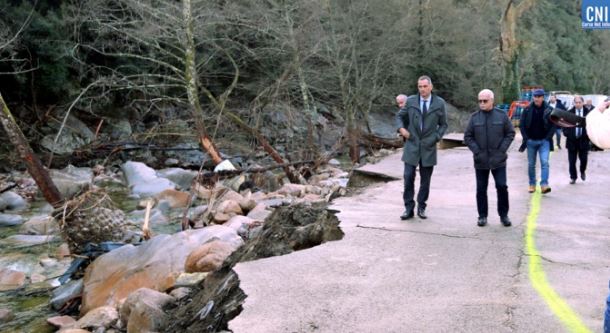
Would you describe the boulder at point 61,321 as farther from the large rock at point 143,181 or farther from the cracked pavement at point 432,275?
the large rock at point 143,181

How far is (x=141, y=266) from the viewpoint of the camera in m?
6.78

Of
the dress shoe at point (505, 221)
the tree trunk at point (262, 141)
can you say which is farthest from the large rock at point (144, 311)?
the tree trunk at point (262, 141)

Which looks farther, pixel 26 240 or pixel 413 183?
pixel 26 240

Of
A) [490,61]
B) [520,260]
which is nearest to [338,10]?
[490,61]

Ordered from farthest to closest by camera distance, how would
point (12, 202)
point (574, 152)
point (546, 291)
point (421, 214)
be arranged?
point (12, 202) < point (574, 152) < point (421, 214) < point (546, 291)

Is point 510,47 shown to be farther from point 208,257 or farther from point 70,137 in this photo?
point 208,257

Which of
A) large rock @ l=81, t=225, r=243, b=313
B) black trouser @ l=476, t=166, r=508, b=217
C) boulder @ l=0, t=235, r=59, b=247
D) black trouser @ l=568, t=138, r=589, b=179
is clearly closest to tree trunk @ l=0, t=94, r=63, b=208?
boulder @ l=0, t=235, r=59, b=247

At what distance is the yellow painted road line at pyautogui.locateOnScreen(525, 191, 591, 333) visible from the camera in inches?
159

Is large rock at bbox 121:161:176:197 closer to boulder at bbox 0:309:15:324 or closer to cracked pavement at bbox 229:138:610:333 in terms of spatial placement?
cracked pavement at bbox 229:138:610:333

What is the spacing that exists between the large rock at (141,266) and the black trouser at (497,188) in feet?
10.0

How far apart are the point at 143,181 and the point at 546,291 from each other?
13275 millimetres

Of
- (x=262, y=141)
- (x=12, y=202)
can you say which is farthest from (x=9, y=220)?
→ (x=262, y=141)

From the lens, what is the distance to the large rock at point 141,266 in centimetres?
641

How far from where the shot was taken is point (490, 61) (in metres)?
35.9
